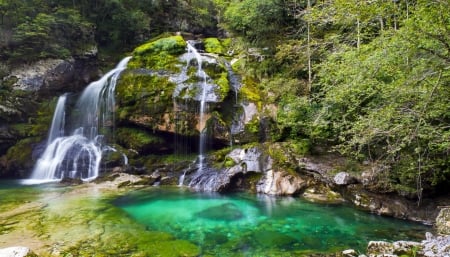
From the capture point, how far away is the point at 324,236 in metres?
7.92

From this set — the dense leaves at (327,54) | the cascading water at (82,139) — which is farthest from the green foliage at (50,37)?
the cascading water at (82,139)

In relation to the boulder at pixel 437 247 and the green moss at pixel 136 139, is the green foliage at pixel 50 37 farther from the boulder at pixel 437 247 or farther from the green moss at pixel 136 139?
the boulder at pixel 437 247

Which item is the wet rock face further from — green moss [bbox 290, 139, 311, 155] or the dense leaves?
green moss [bbox 290, 139, 311, 155]

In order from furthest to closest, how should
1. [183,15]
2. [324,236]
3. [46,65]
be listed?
1. [183,15]
2. [46,65]
3. [324,236]

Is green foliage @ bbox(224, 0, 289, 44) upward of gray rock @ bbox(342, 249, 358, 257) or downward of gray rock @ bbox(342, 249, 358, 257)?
upward

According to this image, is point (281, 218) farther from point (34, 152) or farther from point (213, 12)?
point (213, 12)

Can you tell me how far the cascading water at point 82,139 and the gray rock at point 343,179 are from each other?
10310 mm

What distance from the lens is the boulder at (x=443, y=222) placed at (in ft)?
25.7

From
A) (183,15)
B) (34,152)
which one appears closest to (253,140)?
(34,152)

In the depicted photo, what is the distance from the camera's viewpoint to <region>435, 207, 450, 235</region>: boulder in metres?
7.82

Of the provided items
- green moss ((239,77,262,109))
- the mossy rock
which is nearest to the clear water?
green moss ((239,77,262,109))

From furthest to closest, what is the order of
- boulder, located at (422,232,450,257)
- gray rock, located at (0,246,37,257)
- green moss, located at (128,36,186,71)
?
1. green moss, located at (128,36,186,71)
2. boulder, located at (422,232,450,257)
3. gray rock, located at (0,246,37,257)

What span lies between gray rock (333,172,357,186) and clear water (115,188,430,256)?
0.96 m

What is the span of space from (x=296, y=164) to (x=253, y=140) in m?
2.57
